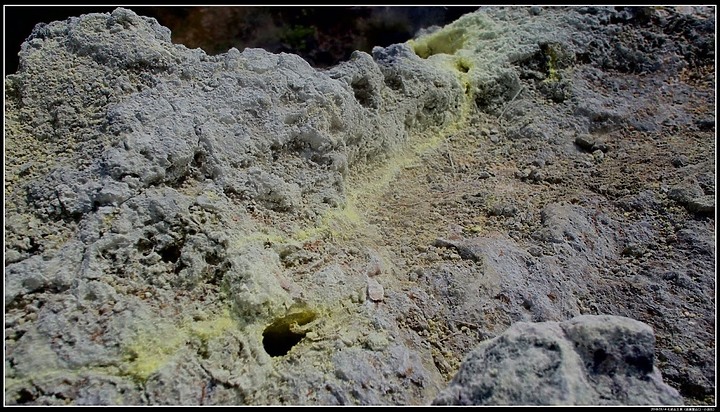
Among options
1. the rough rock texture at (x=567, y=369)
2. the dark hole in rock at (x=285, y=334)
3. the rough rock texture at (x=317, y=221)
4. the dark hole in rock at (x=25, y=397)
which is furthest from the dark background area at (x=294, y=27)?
the dark hole in rock at (x=25, y=397)

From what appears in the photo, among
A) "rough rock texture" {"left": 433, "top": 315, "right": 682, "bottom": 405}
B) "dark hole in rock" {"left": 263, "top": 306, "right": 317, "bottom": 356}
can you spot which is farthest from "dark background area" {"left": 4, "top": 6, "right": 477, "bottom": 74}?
"rough rock texture" {"left": 433, "top": 315, "right": 682, "bottom": 405}

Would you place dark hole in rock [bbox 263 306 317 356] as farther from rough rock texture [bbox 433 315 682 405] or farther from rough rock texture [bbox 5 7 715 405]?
rough rock texture [bbox 433 315 682 405]

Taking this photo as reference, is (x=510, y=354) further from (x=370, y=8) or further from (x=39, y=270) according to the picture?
(x=370, y=8)

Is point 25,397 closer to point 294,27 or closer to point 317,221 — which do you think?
point 317,221

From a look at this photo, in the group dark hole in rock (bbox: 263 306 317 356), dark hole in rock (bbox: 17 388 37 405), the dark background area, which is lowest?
dark hole in rock (bbox: 263 306 317 356)

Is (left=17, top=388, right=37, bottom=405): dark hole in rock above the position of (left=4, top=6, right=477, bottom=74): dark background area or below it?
below
